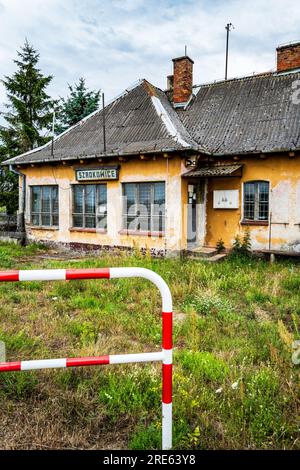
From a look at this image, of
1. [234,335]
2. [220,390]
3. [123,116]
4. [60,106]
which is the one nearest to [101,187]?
[123,116]

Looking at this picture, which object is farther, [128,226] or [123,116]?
[123,116]

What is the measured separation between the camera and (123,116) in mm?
15438

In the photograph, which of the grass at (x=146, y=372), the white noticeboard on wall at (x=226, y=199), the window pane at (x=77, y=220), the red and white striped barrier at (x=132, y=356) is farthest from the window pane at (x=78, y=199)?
the red and white striped barrier at (x=132, y=356)

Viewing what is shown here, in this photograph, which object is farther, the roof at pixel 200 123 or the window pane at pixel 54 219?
the window pane at pixel 54 219

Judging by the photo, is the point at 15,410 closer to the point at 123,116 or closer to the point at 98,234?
the point at 98,234

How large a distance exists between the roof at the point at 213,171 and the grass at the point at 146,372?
17.7ft

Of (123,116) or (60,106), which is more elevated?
(60,106)

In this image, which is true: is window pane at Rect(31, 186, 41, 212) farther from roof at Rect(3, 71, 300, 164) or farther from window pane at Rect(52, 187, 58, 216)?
roof at Rect(3, 71, 300, 164)

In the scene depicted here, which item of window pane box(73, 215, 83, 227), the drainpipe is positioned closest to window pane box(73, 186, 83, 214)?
window pane box(73, 215, 83, 227)

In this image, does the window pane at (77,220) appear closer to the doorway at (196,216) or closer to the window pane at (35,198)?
the window pane at (35,198)

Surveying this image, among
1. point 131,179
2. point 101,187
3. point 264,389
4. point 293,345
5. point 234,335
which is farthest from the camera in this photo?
point 101,187

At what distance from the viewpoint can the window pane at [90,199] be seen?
1421cm

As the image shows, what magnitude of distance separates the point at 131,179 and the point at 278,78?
26.4ft

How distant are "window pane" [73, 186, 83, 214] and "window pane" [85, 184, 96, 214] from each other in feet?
0.95
